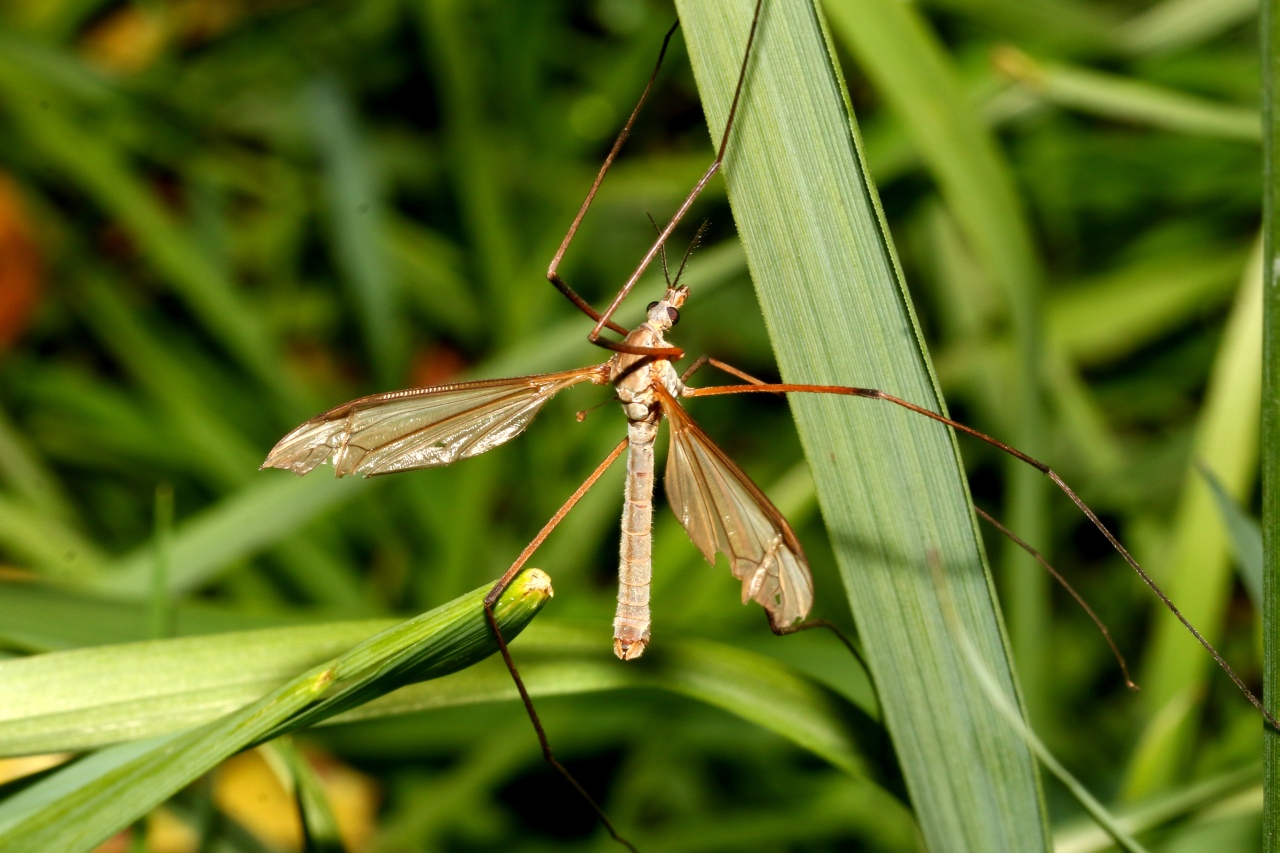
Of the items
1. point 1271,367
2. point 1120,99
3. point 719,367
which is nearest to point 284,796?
point 719,367

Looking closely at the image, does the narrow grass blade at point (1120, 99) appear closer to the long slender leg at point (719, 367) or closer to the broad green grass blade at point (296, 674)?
the long slender leg at point (719, 367)

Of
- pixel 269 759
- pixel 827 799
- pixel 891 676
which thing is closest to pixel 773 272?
pixel 891 676

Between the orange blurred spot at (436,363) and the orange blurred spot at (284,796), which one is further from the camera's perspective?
the orange blurred spot at (436,363)

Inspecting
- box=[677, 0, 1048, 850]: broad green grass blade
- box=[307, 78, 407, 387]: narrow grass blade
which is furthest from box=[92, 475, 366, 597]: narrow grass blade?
box=[677, 0, 1048, 850]: broad green grass blade

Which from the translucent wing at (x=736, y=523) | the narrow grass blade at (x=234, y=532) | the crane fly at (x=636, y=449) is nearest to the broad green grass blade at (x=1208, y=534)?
the crane fly at (x=636, y=449)

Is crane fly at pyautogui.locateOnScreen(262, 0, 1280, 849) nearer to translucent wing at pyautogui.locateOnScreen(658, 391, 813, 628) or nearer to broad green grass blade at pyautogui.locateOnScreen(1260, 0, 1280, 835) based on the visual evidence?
translucent wing at pyautogui.locateOnScreen(658, 391, 813, 628)
